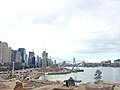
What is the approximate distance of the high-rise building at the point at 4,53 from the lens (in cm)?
13462

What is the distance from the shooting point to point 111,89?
1559cm

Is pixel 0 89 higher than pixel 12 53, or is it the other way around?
pixel 12 53

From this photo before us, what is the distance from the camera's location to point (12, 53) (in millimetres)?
153500

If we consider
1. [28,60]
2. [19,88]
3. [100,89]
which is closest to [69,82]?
[100,89]

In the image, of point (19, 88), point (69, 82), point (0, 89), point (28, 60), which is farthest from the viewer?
point (28, 60)

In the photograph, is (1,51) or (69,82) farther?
(1,51)

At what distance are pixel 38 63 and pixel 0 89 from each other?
180432 millimetres

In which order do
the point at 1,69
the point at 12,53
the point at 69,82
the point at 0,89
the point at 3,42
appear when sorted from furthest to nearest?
the point at 12,53 → the point at 3,42 → the point at 1,69 → the point at 69,82 → the point at 0,89

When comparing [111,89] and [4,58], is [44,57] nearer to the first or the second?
[4,58]

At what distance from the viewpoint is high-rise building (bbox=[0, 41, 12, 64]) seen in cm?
13462

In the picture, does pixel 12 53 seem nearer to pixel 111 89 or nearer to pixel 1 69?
pixel 1 69

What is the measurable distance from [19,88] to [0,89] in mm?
6522

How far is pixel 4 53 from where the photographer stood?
136250 mm

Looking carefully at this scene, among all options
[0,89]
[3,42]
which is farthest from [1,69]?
[0,89]
